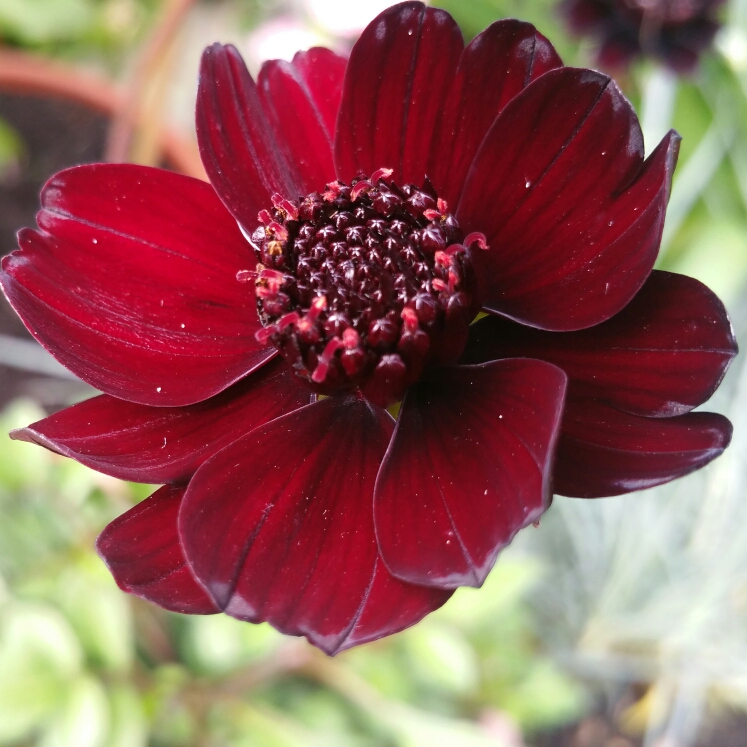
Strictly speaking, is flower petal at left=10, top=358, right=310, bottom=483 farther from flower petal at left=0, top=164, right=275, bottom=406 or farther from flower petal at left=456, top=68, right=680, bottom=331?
flower petal at left=456, top=68, right=680, bottom=331

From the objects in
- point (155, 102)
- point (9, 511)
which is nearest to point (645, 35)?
point (155, 102)

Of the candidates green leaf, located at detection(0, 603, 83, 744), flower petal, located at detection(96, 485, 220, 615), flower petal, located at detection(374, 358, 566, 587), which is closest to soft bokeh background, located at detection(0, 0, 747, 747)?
green leaf, located at detection(0, 603, 83, 744)

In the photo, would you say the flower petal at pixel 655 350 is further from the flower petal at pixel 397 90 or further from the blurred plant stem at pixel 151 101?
the blurred plant stem at pixel 151 101

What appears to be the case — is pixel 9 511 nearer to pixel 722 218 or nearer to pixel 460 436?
pixel 460 436

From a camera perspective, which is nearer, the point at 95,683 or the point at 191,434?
the point at 191,434

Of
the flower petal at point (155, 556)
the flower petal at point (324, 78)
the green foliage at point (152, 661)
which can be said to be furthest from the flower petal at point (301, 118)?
the green foliage at point (152, 661)
